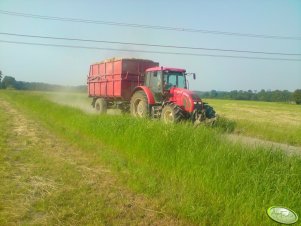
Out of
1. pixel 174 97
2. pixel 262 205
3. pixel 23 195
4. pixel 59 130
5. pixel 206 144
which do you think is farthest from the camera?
pixel 174 97

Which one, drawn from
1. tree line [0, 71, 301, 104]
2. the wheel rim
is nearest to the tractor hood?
the wheel rim

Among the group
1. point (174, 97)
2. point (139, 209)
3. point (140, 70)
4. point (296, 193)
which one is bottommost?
point (139, 209)

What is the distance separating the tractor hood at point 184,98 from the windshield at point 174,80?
276 mm

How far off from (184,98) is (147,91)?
6.06 feet

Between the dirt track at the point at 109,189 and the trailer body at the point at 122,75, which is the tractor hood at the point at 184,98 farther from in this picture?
the dirt track at the point at 109,189

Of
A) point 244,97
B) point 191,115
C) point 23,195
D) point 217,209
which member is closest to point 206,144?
point 217,209

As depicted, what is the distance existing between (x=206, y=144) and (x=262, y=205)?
2.36 m

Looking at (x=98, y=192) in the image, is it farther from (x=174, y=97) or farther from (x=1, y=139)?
(x=174, y=97)

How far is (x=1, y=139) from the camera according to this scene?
950cm

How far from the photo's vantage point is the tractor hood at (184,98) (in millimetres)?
11844

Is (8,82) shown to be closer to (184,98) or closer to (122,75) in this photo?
(122,75)

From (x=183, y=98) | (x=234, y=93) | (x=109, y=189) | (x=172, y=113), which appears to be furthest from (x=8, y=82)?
(x=109, y=189)

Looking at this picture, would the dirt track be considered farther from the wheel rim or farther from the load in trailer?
the wheel rim

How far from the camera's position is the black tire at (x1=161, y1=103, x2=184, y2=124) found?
1154 centimetres
